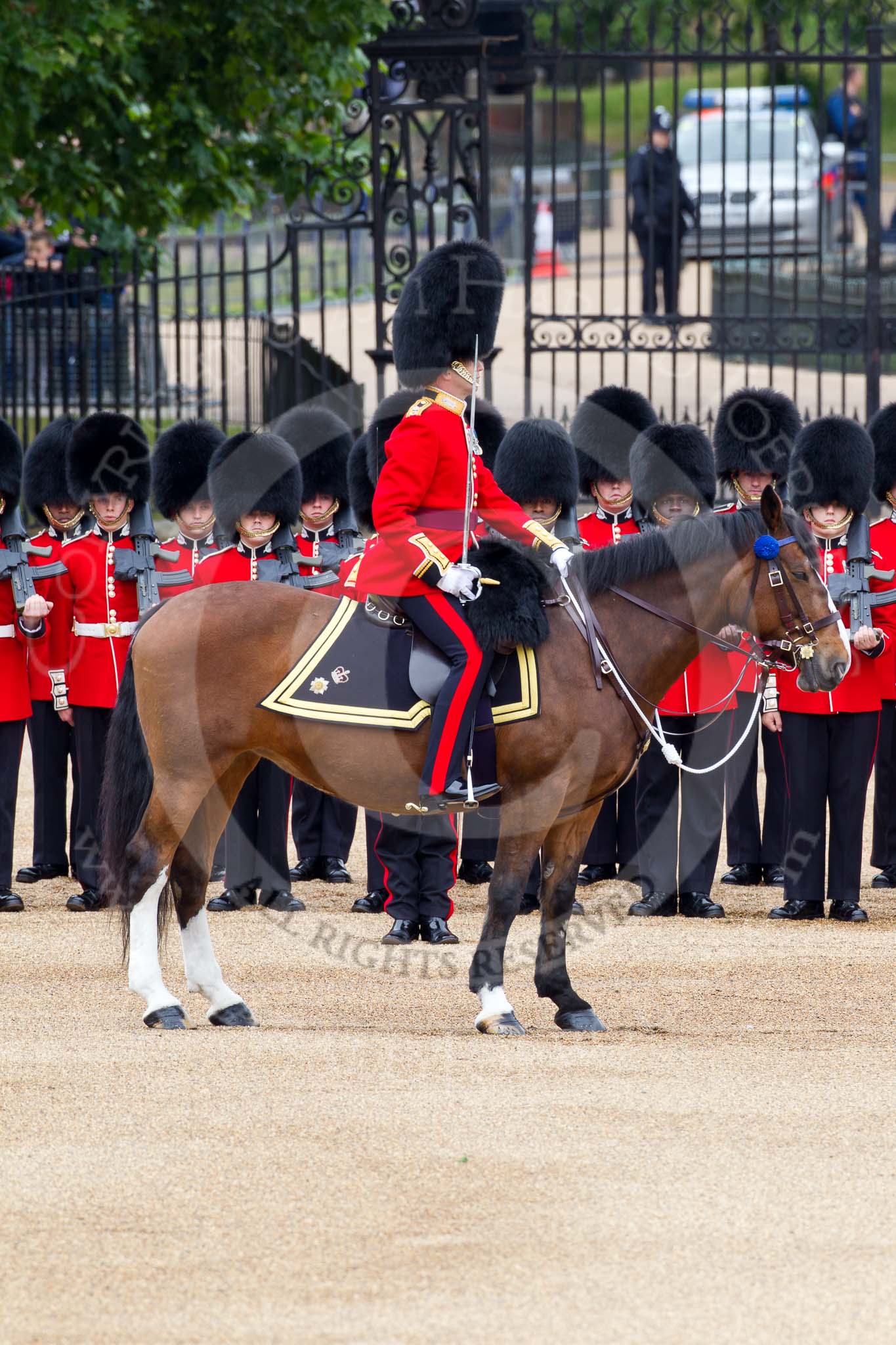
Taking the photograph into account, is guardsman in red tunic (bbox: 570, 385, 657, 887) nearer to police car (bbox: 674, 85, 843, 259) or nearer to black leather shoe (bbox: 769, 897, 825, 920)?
black leather shoe (bbox: 769, 897, 825, 920)

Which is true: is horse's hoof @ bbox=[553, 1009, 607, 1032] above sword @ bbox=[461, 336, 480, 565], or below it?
below

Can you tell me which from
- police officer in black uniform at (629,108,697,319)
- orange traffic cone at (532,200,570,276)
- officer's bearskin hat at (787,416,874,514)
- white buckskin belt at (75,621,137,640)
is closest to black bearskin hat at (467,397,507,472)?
officer's bearskin hat at (787,416,874,514)

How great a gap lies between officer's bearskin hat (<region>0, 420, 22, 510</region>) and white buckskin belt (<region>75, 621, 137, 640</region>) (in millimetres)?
514

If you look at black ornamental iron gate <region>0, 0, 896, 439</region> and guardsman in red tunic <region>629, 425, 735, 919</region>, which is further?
black ornamental iron gate <region>0, 0, 896, 439</region>

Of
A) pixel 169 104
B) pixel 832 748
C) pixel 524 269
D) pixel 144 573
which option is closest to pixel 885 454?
pixel 832 748

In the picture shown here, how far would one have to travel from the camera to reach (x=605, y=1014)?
5.51m

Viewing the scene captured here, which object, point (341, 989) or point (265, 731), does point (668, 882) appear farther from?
point (265, 731)

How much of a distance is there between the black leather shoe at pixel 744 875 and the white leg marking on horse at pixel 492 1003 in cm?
250

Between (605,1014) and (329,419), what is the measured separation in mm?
3037

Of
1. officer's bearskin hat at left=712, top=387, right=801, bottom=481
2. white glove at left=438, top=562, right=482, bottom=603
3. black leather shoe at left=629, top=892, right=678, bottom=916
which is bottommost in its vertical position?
black leather shoe at left=629, top=892, right=678, bottom=916

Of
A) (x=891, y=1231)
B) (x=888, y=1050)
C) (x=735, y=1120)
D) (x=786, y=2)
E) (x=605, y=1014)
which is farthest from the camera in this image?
(x=786, y=2)

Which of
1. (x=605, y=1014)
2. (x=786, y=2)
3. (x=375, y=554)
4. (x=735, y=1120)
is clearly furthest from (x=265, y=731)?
(x=786, y=2)

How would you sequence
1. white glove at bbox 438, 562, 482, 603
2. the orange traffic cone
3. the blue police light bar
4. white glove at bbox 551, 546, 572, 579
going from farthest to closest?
the blue police light bar, the orange traffic cone, white glove at bbox 551, 546, 572, 579, white glove at bbox 438, 562, 482, 603

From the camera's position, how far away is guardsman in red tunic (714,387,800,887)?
23.6 ft
